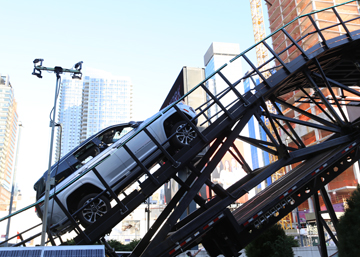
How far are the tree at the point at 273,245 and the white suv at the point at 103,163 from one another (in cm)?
427

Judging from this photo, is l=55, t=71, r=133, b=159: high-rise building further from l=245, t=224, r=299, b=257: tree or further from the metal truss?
the metal truss

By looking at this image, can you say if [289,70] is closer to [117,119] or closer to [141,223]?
[141,223]

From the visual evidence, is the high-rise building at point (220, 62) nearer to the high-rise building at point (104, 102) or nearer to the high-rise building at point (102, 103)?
the high-rise building at point (104, 102)

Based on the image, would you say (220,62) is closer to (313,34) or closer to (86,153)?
(313,34)

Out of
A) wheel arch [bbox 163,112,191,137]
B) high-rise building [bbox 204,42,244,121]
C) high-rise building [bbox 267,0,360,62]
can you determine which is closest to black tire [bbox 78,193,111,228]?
wheel arch [bbox 163,112,191,137]

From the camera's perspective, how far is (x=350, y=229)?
685cm

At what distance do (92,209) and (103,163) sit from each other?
1.18 m

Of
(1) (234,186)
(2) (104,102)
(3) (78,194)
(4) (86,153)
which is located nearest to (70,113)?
(2) (104,102)

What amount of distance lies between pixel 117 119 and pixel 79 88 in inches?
1169

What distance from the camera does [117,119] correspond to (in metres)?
136

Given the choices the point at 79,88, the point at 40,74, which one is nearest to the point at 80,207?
the point at 40,74

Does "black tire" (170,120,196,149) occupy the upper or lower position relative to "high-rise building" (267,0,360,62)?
lower

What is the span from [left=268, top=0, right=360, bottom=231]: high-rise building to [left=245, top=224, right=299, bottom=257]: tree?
101 ft

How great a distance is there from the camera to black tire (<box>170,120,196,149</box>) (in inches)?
343
